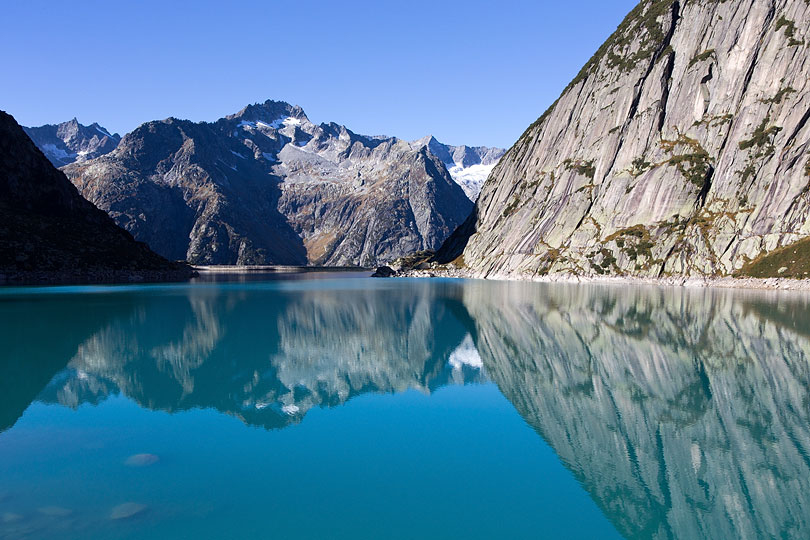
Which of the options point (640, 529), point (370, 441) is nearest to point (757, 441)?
point (640, 529)

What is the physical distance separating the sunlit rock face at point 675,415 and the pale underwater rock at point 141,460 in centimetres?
1272

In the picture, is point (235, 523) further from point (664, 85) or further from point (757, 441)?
point (664, 85)

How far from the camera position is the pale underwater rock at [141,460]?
16.2 m

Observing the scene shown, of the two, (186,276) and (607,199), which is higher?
(607,199)

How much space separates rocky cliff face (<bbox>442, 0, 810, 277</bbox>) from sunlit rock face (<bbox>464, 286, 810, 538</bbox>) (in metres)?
84.7

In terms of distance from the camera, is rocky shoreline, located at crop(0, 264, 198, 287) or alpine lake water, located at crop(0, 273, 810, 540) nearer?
alpine lake water, located at crop(0, 273, 810, 540)

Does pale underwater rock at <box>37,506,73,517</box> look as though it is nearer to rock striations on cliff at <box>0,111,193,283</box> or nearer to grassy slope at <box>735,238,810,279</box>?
grassy slope at <box>735,238,810,279</box>

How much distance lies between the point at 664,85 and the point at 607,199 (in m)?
38.2

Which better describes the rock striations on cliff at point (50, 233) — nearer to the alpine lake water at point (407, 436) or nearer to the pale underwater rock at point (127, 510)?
the alpine lake water at point (407, 436)

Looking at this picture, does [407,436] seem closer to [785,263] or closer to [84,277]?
[785,263]

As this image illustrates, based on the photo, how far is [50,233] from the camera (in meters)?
135

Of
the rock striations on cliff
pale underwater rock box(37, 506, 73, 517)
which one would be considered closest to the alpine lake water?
pale underwater rock box(37, 506, 73, 517)

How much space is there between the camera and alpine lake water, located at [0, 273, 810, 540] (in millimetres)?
12781

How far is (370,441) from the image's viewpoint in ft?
61.5
